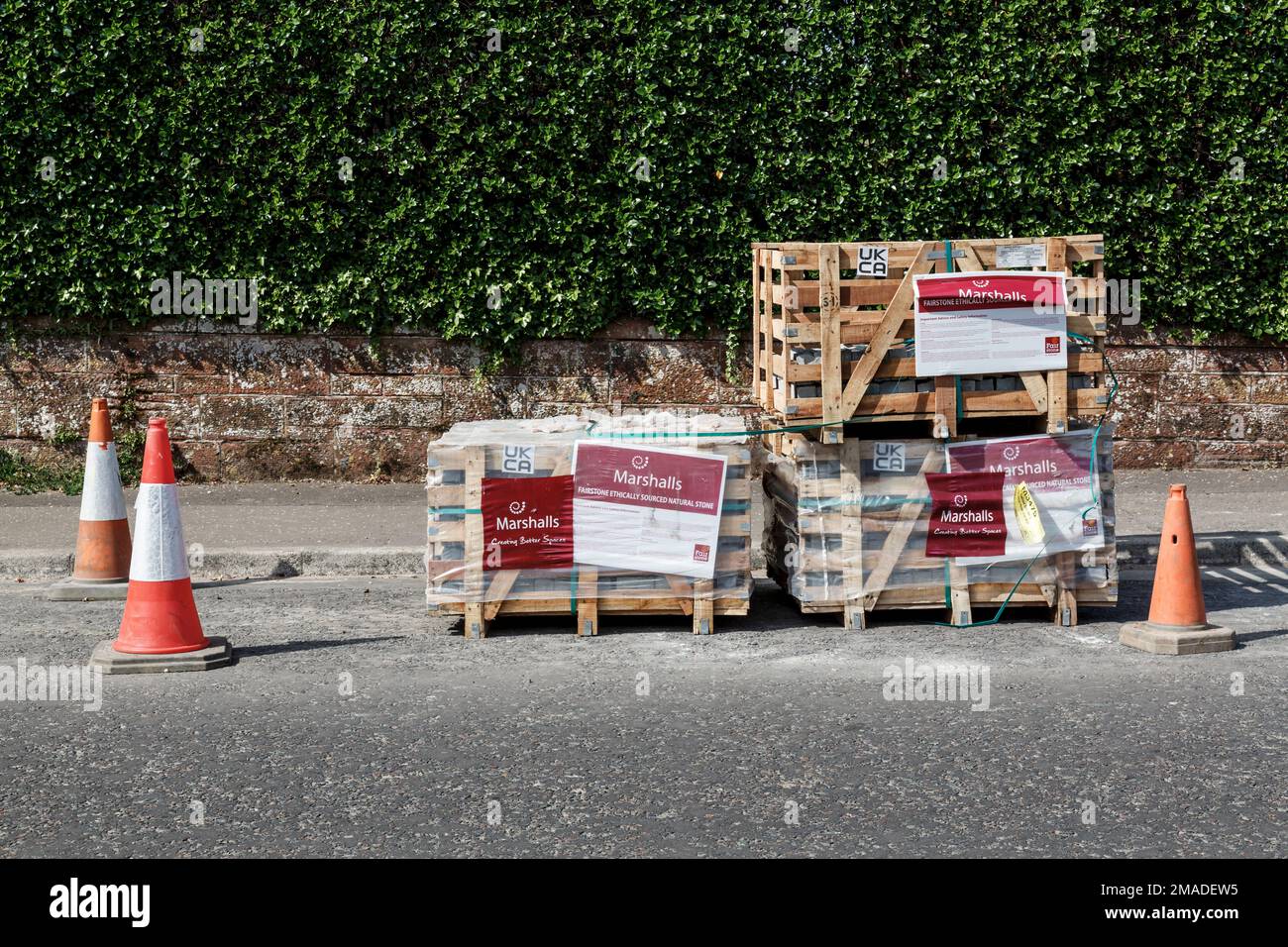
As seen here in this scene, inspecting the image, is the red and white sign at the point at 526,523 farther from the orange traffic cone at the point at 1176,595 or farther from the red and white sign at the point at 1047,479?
the orange traffic cone at the point at 1176,595

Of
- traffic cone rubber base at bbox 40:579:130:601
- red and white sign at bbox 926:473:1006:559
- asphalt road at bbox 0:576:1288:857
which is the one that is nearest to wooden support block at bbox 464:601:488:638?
asphalt road at bbox 0:576:1288:857

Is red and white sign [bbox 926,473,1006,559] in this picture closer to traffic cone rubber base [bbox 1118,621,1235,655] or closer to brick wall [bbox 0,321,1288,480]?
traffic cone rubber base [bbox 1118,621,1235,655]

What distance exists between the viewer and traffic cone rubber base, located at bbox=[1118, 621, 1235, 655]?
24.5 ft

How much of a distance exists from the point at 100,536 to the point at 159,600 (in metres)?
1.99

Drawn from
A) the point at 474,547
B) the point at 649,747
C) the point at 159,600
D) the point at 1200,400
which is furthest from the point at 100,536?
the point at 1200,400

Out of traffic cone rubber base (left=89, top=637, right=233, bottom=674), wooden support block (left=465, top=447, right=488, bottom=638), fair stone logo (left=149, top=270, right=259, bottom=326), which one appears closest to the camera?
traffic cone rubber base (left=89, top=637, right=233, bottom=674)

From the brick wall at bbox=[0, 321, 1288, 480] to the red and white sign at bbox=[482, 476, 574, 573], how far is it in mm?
3966

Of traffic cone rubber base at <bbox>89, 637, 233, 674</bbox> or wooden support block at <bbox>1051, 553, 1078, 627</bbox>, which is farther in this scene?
wooden support block at <bbox>1051, 553, 1078, 627</bbox>

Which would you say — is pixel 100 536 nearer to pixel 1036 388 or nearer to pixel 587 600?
pixel 587 600

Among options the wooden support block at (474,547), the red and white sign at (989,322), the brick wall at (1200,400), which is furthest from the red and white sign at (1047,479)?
the brick wall at (1200,400)

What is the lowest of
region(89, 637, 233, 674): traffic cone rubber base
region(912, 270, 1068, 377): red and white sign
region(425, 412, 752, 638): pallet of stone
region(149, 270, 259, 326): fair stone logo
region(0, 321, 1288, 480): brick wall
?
region(89, 637, 233, 674): traffic cone rubber base

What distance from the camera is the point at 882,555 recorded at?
321 inches

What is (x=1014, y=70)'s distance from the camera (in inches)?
463

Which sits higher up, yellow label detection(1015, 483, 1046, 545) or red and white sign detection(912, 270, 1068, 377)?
red and white sign detection(912, 270, 1068, 377)
